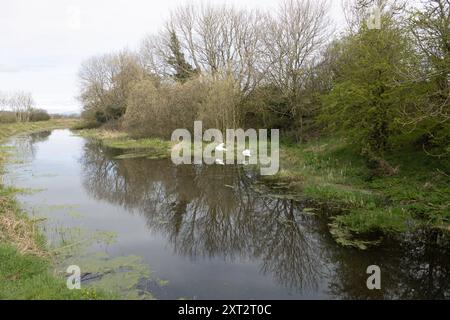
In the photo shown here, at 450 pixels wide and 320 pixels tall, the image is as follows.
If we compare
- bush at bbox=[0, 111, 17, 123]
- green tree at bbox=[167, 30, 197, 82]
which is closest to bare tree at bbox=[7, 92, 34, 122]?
bush at bbox=[0, 111, 17, 123]

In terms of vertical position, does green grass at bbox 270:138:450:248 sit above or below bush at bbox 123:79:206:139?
below

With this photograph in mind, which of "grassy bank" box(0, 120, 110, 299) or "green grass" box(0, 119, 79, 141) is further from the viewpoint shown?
"green grass" box(0, 119, 79, 141)

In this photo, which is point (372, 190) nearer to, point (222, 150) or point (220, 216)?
point (220, 216)

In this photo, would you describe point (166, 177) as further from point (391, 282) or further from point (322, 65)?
point (322, 65)

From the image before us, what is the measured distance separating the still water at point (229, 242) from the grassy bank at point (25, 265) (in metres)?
0.89

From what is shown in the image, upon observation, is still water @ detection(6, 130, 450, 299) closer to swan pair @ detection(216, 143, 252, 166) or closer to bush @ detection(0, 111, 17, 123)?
swan pair @ detection(216, 143, 252, 166)

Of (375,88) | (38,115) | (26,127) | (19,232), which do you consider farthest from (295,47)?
(38,115)

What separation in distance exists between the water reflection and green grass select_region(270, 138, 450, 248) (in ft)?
3.64

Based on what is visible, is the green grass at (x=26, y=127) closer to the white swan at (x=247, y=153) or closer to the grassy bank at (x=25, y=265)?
the white swan at (x=247, y=153)

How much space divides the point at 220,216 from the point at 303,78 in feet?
49.8

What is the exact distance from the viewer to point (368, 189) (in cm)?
1203

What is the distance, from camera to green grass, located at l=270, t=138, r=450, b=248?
29.8ft

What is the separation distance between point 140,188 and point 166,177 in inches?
83.5
